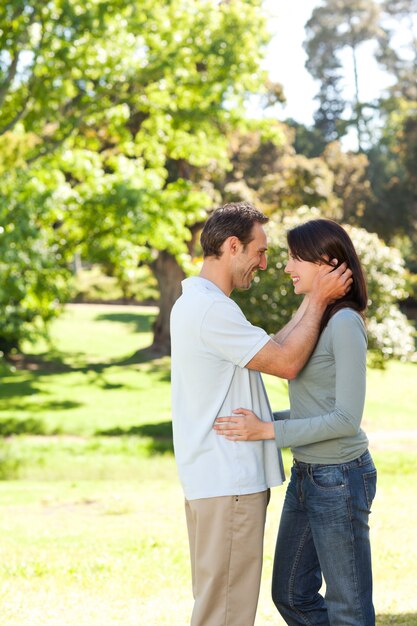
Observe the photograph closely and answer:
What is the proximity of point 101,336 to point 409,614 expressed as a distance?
3174 cm

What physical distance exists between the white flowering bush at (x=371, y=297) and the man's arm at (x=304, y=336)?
41.1 ft

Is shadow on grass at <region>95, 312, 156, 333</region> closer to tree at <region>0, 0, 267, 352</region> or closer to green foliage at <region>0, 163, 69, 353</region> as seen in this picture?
tree at <region>0, 0, 267, 352</region>

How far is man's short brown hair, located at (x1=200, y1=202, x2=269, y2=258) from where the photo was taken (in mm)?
3283

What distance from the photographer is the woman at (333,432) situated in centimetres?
316

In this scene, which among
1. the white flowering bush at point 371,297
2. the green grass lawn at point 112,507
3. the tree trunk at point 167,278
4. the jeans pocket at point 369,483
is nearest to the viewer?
the jeans pocket at point 369,483

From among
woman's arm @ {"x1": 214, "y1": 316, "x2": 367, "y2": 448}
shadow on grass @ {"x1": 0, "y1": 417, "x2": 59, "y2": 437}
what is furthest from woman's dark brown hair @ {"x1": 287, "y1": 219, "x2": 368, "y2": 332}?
shadow on grass @ {"x1": 0, "y1": 417, "x2": 59, "y2": 437}

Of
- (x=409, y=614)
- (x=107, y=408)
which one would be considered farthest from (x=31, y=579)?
(x=107, y=408)

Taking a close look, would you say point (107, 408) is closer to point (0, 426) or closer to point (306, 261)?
point (0, 426)

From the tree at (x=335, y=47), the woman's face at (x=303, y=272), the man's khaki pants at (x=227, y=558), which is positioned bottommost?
the man's khaki pants at (x=227, y=558)

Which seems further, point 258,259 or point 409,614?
point 409,614

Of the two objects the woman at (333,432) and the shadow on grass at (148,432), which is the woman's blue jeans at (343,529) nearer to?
the woman at (333,432)

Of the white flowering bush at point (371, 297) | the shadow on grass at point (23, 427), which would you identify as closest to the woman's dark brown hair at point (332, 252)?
the white flowering bush at point (371, 297)

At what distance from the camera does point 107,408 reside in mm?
22312

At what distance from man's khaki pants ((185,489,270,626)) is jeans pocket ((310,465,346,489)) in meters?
0.22
